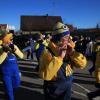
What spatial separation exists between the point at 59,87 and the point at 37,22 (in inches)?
2792

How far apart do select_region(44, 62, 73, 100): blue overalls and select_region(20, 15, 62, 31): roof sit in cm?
6738

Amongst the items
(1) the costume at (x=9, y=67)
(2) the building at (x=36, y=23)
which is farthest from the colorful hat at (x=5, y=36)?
(2) the building at (x=36, y=23)

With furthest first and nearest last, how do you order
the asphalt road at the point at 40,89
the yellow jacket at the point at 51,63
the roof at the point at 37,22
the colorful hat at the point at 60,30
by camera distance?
the roof at the point at 37,22 → the asphalt road at the point at 40,89 → the colorful hat at the point at 60,30 → the yellow jacket at the point at 51,63

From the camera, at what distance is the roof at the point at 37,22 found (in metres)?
72.8

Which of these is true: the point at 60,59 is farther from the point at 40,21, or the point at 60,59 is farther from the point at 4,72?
the point at 40,21

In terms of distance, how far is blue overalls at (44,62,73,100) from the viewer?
482cm

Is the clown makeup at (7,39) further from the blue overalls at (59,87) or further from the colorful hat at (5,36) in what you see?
the blue overalls at (59,87)

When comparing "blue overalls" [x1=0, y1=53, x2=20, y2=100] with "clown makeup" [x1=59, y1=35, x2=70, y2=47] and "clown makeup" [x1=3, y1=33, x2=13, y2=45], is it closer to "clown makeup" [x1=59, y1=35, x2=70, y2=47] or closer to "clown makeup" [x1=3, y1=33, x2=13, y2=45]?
"clown makeup" [x1=3, y1=33, x2=13, y2=45]

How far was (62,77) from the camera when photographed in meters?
4.83

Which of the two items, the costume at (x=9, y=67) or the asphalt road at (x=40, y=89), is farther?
the asphalt road at (x=40, y=89)

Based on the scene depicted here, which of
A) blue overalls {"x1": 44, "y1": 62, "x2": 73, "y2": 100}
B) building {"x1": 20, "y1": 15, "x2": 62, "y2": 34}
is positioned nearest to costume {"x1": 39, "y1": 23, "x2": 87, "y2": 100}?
blue overalls {"x1": 44, "y1": 62, "x2": 73, "y2": 100}

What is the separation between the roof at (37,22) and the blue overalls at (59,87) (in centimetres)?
6738

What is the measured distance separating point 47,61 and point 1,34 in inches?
114

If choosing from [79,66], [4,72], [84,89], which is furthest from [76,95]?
[79,66]
